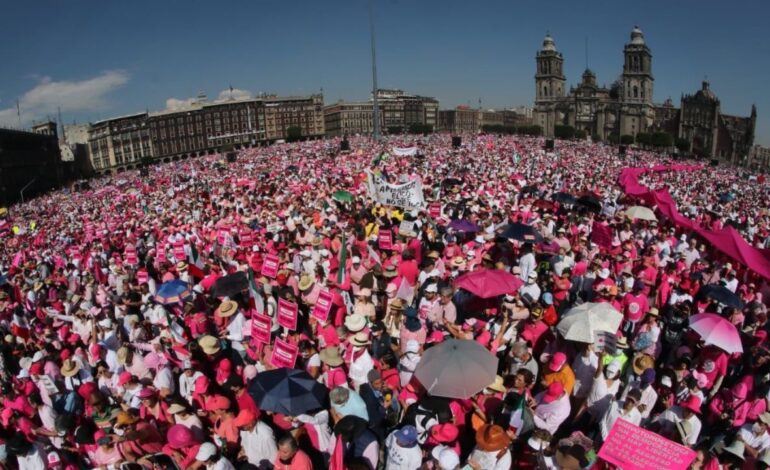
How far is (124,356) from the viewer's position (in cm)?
562

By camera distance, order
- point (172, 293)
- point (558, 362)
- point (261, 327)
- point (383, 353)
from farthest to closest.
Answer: point (172, 293) → point (261, 327) → point (383, 353) → point (558, 362)

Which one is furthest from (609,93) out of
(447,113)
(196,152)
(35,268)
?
(35,268)

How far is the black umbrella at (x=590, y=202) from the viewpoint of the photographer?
13.6 meters

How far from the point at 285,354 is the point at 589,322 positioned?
10.5 feet

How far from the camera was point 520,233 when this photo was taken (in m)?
8.66

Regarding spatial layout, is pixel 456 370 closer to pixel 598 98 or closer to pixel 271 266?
pixel 271 266

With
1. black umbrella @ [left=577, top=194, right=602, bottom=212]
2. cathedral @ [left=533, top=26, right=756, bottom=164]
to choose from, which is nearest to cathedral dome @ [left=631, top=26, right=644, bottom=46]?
cathedral @ [left=533, top=26, right=756, bottom=164]

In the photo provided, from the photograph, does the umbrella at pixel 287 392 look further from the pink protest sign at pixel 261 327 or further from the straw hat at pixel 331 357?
the pink protest sign at pixel 261 327

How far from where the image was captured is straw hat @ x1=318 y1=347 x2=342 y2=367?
188 inches

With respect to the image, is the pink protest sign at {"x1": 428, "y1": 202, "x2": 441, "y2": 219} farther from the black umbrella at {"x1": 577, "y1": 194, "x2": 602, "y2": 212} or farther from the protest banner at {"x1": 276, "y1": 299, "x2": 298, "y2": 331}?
the protest banner at {"x1": 276, "y1": 299, "x2": 298, "y2": 331}

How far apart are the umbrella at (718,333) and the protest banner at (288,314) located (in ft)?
14.7

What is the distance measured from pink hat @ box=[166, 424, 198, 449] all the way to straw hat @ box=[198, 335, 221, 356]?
1513mm

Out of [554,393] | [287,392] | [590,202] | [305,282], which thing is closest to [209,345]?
[287,392]

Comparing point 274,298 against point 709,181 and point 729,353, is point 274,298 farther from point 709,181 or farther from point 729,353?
point 709,181
